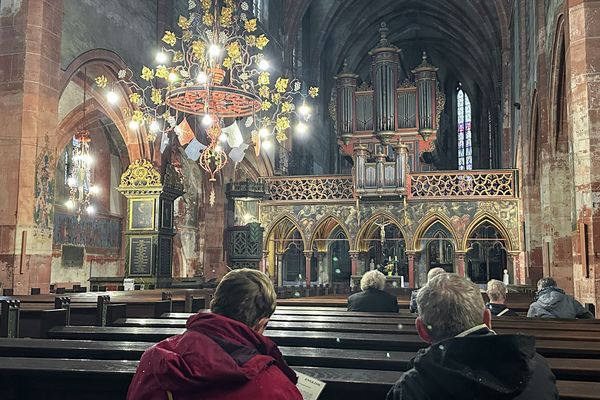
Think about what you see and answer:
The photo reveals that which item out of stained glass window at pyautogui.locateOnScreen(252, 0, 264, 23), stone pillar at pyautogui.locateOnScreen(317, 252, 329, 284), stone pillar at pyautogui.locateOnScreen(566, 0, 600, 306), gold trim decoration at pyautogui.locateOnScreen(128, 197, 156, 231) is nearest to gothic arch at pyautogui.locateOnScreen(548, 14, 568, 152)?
stone pillar at pyautogui.locateOnScreen(566, 0, 600, 306)

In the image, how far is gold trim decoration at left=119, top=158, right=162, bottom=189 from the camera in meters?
14.6

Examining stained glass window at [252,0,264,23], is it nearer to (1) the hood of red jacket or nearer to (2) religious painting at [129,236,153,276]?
(2) religious painting at [129,236,153,276]

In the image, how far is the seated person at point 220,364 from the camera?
1.89m

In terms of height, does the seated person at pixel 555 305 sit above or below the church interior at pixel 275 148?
below

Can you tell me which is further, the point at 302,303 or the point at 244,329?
the point at 302,303

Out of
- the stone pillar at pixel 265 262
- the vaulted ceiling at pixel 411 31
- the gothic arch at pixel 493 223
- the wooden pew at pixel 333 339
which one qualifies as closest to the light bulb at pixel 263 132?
the wooden pew at pixel 333 339

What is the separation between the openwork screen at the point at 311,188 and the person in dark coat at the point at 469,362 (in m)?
17.7

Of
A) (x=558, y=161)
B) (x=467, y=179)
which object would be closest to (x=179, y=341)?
(x=558, y=161)

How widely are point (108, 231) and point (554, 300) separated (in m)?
15.8

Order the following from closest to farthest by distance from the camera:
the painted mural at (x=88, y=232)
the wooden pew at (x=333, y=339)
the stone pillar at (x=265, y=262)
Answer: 1. the wooden pew at (x=333, y=339)
2. the painted mural at (x=88, y=232)
3. the stone pillar at (x=265, y=262)

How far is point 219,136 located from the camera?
35.9 feet

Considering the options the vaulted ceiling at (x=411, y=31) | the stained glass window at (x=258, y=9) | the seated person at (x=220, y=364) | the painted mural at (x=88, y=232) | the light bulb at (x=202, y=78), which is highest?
the vaulted ceiling at (x=411, y=31)

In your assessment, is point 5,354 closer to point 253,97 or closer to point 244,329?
point 244,329

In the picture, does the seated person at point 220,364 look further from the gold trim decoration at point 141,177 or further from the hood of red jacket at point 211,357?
the gold trim decoration at point 141,177
